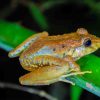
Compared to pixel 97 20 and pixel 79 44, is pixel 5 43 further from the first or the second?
pixel 97 20

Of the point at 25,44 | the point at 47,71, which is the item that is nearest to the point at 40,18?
the point at 25,44

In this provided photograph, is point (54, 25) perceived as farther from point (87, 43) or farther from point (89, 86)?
point (89, 86)

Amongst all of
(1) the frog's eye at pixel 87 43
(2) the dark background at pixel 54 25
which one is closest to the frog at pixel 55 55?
(1) the frog's eye at pixel 87 43

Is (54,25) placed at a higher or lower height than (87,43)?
higher

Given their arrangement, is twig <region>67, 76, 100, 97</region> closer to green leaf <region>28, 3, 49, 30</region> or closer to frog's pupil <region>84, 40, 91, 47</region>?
frog's pupil <region>84, 40, 91, 47</region>

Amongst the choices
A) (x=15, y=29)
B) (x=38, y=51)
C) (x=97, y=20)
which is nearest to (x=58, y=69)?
(x=38, y=51)

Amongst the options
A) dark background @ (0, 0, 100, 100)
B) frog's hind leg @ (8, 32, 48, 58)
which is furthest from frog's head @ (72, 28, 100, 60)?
dark background @ (0, 0, 100, 100)

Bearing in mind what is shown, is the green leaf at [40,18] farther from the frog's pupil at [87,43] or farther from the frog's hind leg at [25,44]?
the frog's pupil at [87,43]
